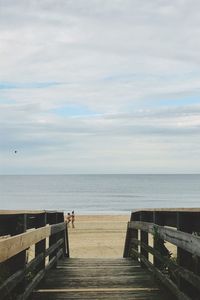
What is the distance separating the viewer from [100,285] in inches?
258

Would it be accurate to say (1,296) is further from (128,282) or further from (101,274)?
(101,274)

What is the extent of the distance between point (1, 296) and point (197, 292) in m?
1.92

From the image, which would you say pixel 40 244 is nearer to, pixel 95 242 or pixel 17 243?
pixel 17 243

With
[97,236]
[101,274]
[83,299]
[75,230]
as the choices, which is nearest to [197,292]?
[83,299]

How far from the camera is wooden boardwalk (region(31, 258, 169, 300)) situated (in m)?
5.71

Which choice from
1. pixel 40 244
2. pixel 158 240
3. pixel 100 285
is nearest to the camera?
pixel 158 240

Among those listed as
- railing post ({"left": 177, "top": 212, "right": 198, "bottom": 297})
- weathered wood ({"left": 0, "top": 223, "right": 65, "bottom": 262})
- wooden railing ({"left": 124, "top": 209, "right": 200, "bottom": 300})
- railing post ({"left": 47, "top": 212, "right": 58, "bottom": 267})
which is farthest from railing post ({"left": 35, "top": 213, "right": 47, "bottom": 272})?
railing post ({"left": 177, "top": 212, "right": 198, "bottom": 297})

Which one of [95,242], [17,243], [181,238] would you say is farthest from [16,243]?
[95,242]

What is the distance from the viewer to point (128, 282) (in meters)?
6.80

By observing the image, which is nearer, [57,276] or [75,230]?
[57,276]

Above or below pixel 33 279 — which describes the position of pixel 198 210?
above

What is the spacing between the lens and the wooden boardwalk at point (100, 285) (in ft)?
18.7

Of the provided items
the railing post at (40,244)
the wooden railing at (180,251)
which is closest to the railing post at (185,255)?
the wooden railing at (180,251)

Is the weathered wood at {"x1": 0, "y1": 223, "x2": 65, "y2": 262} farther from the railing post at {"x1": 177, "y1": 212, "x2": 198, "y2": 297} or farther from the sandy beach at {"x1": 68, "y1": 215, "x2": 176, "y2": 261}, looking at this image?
the sandy beach at {"x1": 68, "y1": 215, "x2": 176, "y2": 261}
